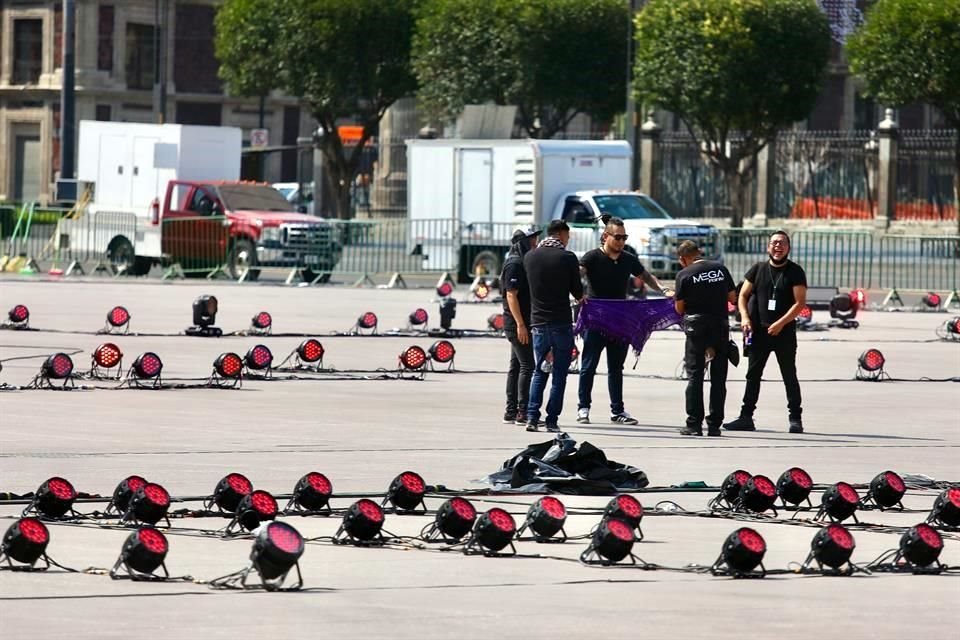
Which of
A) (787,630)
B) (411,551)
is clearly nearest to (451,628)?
(787,630)

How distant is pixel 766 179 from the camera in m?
60.7

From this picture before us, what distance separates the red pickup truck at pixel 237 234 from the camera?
39750mm

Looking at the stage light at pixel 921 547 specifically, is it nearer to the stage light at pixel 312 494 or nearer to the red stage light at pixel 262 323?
the stage light at pixel 312 494

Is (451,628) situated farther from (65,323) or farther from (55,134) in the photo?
(55,134)

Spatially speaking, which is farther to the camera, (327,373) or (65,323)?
(65,323)

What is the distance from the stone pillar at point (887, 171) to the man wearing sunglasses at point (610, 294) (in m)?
38.7

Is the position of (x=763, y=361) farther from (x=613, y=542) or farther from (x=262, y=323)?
(x=262, y=323)

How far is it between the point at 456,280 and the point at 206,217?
5.03 metres

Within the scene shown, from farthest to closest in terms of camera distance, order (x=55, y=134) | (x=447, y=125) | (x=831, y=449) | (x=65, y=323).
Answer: (x=55, y=134) < (x=447, y=125) < (x=65, y=323) < (x=831, y=449)

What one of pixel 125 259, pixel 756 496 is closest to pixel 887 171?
pixel 125 259

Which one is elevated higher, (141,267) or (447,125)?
→ (447,125)

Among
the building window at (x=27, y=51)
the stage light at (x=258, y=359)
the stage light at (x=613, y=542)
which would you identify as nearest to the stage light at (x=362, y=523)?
the stage light at (x=613, y=542)

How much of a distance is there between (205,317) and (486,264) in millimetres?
14782

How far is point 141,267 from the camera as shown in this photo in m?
41.6
